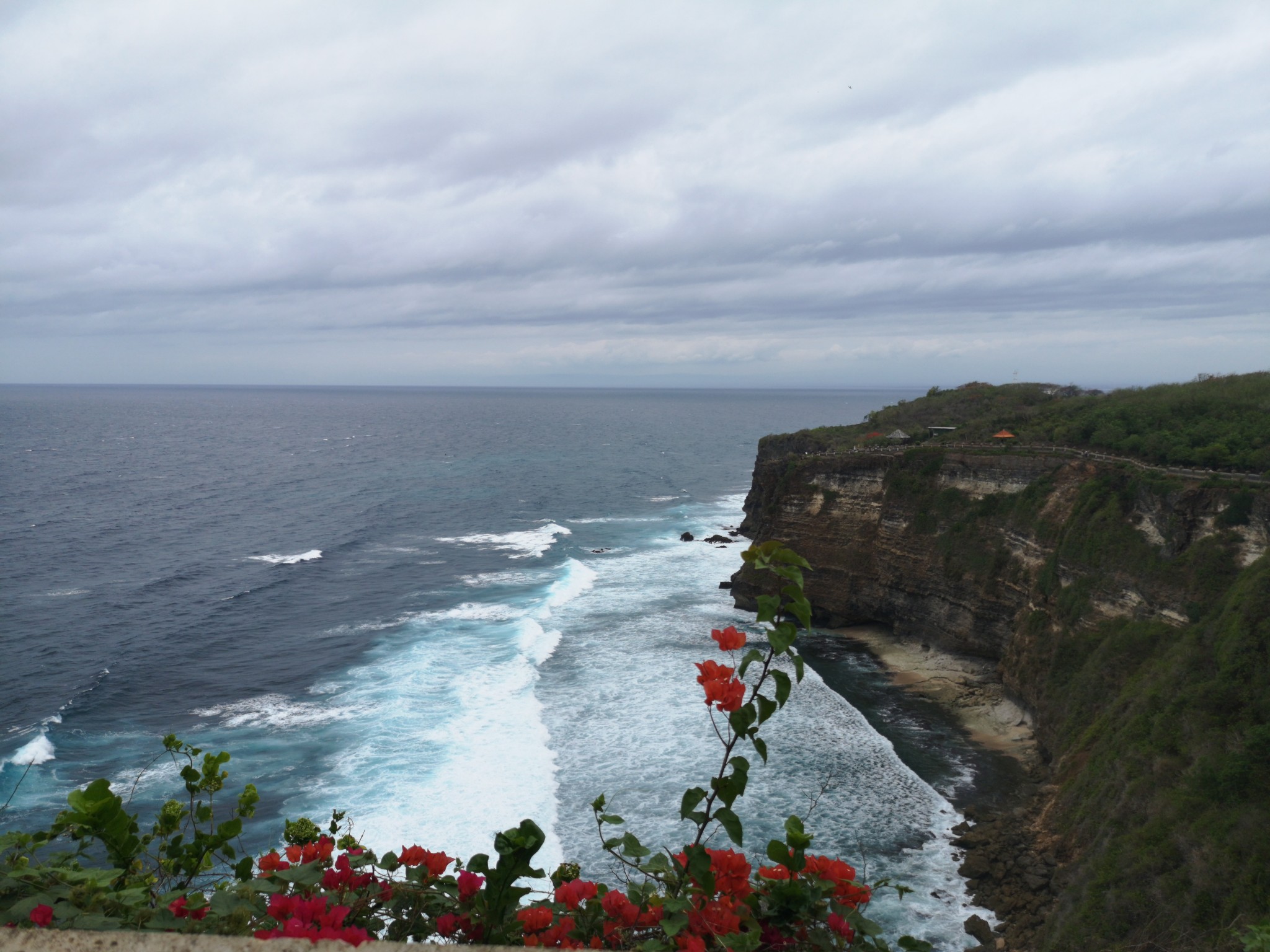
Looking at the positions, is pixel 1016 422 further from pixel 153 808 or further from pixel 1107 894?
pixel 153 808

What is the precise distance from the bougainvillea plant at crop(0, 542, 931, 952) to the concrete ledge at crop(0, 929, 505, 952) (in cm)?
6

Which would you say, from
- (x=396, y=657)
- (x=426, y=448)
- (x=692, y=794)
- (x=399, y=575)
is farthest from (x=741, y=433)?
(x=692, y=794)

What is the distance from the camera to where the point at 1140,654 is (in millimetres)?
28312

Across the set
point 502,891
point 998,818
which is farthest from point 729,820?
point 998,818

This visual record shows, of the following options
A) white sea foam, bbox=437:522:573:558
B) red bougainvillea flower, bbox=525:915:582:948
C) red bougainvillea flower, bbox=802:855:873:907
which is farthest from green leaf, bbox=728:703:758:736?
white sea foam, bbox=437:522:573:558

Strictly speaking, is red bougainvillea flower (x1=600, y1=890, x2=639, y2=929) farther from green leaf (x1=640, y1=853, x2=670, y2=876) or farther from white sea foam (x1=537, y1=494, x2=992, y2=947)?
white sea foam (x1=537, y1=494, x2=992, y2=947)

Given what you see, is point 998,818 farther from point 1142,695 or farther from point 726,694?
point 726,694

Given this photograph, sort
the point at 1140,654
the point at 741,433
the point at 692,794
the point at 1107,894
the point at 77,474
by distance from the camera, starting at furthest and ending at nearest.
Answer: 1. the point at 741,433
2. the point at 77,474
3. the point at 1140,654
4. the point at 1107,894
5. the point at 692,794

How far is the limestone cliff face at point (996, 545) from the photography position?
98.9 ft

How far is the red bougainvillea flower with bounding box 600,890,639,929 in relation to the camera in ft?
15.0

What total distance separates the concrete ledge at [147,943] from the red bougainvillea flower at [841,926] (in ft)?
7.37

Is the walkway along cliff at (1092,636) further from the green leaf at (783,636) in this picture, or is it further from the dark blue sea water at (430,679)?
the green leaf at (783,636)

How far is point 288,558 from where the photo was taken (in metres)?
58.6

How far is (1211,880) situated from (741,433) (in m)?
171
